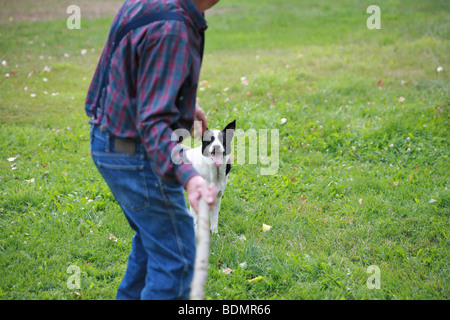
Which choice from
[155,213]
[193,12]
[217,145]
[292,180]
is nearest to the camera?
[193,12]

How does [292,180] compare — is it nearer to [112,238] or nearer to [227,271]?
[227,271]

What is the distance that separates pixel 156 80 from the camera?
1893 millimetres

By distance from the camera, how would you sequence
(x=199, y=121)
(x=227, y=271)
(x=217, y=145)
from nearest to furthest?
(x=199, y=121), (x=227, y=271), (x=217, y=145)

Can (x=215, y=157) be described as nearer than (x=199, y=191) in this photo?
No

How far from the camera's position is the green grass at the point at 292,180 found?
3529 millimetres

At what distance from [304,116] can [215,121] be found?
133 cm

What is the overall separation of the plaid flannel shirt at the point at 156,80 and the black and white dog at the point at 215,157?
175 centimetres

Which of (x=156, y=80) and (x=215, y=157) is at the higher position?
(x=156, y=80)

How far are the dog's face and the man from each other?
166 centimetres

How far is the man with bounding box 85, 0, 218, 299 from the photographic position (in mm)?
1897

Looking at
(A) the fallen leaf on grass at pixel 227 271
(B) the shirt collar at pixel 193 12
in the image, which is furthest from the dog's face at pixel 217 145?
(B) the shirt collar at pixel 193 12

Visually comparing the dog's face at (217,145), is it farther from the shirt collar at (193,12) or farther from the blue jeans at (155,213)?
the shirt collar at (193,12)

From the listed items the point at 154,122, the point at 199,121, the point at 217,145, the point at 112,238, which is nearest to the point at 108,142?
the point at 154,122

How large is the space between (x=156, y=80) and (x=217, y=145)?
1974mm
